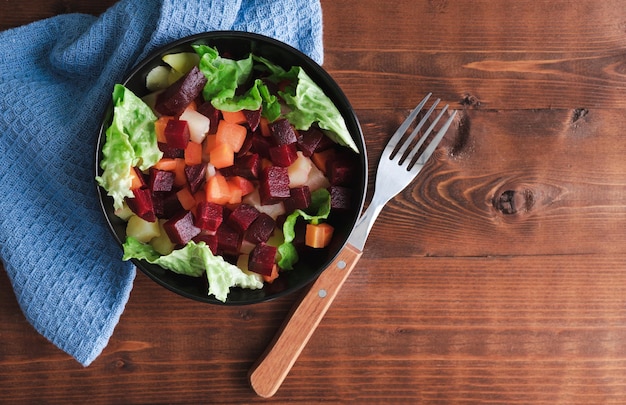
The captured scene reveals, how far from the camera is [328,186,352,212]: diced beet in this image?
1508 millimetres

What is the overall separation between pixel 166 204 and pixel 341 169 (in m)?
0.43

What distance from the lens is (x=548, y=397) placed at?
73.5 inches

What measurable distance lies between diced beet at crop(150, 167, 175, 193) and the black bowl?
0.12 m

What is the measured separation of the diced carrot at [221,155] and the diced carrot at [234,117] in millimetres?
61

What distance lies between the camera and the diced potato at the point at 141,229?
149cm

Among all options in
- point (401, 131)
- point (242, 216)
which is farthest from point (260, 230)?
point (401, 131)

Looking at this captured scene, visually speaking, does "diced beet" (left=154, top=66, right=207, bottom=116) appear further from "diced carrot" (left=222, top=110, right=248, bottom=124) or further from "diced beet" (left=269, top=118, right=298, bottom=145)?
"diced beet" (left=269, top=118, right=298, bottom=145)

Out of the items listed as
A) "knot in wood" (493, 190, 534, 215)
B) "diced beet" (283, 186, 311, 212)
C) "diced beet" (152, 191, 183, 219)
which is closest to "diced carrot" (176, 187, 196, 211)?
"diced beet" (152, 191, 183, 219)

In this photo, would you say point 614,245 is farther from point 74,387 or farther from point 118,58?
point 74,387

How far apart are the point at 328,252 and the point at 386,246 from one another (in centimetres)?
31

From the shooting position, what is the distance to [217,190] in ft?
4.77

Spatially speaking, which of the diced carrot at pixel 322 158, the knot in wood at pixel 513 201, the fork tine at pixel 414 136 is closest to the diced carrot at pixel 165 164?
the diced carrot at pixel 322 158

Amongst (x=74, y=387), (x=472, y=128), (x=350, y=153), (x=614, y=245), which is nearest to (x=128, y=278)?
(x=74, y=387)

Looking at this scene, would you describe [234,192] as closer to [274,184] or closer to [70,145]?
[274,184]
